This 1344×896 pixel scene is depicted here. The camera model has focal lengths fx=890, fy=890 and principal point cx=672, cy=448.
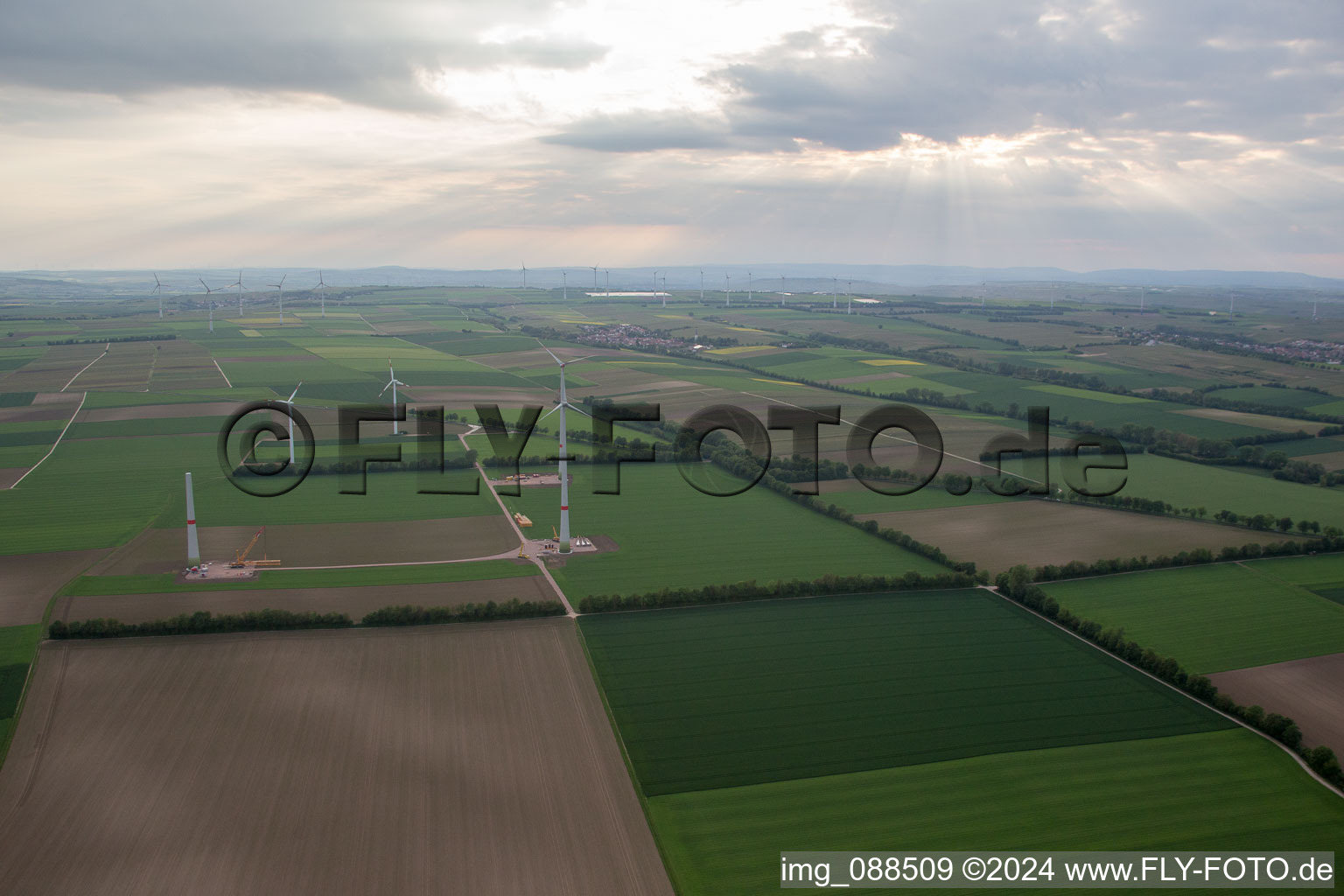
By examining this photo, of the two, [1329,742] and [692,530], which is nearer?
[1329,742]

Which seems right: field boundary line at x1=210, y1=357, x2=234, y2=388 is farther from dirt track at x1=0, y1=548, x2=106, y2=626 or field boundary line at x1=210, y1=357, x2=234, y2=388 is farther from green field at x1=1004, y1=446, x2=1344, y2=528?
green field at x1=1004, y1=446, x2=1344, y2=528

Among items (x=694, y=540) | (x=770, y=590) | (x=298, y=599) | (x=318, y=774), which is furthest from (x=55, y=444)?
(x=770, y=590)

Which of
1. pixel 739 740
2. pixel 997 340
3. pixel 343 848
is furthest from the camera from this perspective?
pixel 997 340

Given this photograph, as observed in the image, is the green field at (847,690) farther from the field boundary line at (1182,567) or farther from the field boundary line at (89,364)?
the field boundary line at (89,364)

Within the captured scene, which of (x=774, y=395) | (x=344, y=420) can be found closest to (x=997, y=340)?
(x=774, y=395)

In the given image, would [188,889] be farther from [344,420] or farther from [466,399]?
[466,399]

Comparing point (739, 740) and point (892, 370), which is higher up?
point (892, 370)
